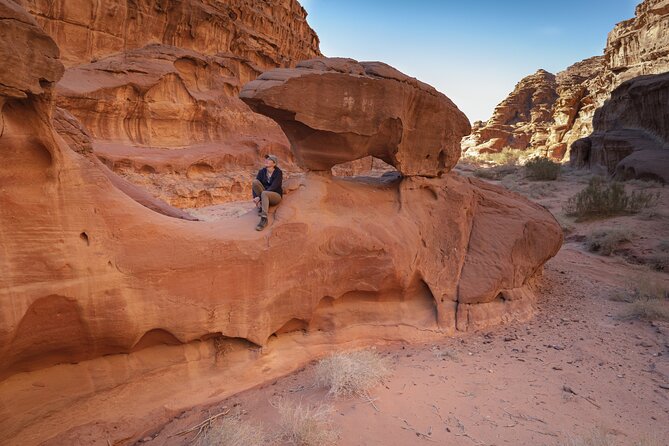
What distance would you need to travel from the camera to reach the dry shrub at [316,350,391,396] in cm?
375

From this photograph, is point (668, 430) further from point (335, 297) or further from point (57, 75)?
point (57, 75)

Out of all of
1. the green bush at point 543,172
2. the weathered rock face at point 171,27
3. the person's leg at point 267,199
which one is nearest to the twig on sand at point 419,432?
the person's leg at point 267,199

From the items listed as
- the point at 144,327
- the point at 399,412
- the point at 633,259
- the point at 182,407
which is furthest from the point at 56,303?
the point at 633,259

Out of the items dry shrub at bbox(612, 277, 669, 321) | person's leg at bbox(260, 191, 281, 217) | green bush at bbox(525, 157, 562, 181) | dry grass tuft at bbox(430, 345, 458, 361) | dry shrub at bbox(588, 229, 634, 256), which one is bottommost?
dry grass tuft at bbox(430, 345, 458, 361)

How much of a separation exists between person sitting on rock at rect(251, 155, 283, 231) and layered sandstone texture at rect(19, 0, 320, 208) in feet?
30.1

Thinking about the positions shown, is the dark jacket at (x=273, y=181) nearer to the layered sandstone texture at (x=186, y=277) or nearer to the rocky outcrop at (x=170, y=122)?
the layered sandstone texture at (x=186, y=277)

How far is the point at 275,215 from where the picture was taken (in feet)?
15.4

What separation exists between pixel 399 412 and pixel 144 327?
2637mm

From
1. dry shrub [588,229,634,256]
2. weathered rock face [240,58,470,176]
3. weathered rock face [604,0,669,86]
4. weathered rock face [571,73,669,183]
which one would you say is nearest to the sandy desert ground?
weathered rock face [240,58,470,176]

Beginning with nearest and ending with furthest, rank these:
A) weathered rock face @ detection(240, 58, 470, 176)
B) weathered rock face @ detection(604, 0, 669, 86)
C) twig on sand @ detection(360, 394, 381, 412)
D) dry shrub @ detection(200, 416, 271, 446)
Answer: dry shrub @ detection(200, 416, 271, 446), twig on sand @ detection(360, 394, 381, 412), weathered rock face @ detection(240, 58, 470, 176), weathered rock face @ detection(604, 0, 669, 86)

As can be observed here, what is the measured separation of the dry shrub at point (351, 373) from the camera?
375cm

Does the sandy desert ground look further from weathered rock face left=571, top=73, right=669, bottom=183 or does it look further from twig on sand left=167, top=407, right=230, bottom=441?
weathered rock face left=571, top=73, right=669, bottom=183

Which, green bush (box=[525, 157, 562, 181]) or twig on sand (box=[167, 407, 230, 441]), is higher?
green bush (box=[525, 157, 562, 181])

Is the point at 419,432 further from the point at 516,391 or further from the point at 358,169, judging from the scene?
the point at 358,169
